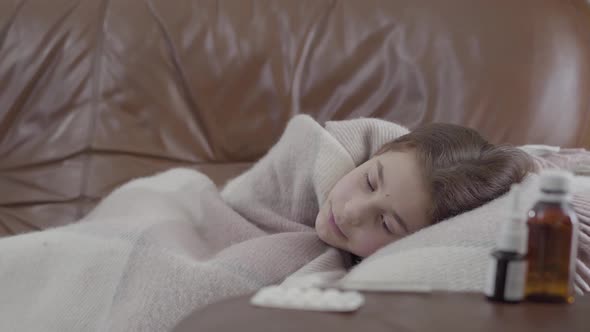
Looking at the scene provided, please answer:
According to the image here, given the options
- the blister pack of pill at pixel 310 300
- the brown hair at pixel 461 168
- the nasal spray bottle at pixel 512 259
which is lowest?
the brown hair at pixel 461 168

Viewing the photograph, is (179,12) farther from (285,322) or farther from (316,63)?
(285,322)

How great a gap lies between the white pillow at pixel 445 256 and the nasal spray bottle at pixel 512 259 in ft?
0.35

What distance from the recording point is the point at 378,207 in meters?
1.23

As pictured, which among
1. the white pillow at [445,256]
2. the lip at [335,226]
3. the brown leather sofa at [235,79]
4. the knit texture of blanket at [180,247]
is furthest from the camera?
the brown leather sofa at [235,79]

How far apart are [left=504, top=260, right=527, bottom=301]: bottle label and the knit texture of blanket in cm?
49

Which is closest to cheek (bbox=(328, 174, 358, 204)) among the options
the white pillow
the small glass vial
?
the white pillow

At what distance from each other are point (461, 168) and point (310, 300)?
59 centimetres

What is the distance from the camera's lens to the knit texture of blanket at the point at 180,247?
1.15m

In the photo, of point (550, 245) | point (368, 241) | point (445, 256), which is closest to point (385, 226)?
point (368, 241)

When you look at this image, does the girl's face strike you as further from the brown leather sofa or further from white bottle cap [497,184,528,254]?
the brown leather sofa

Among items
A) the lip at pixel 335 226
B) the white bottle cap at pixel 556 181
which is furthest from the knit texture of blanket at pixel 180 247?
the white bottle cap at pixel 556 181

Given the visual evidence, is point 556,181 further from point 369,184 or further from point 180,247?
point 180,247

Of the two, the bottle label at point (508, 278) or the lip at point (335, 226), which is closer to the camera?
the bottle label at point (508, 278)

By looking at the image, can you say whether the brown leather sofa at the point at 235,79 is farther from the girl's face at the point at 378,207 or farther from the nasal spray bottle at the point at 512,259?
the nasal spray bottle at the point at 512,259
